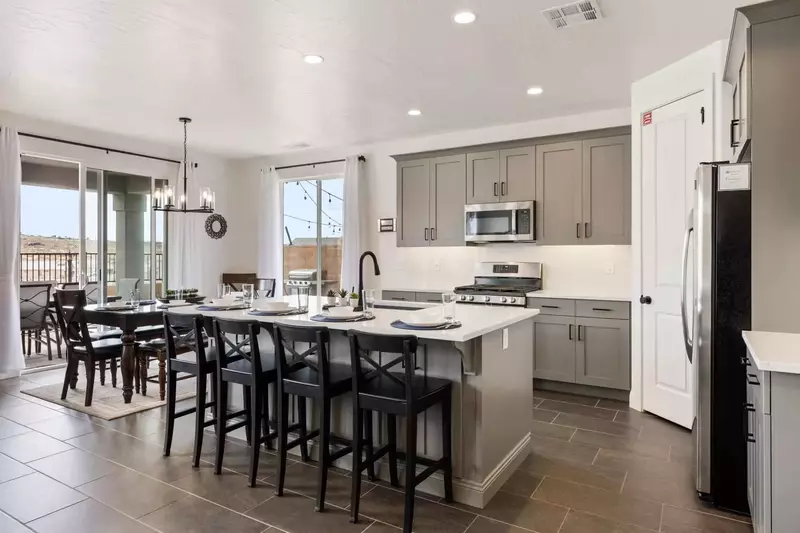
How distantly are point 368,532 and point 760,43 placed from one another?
294cm

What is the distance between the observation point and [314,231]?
7172 millimetres

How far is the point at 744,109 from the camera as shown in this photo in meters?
2.58

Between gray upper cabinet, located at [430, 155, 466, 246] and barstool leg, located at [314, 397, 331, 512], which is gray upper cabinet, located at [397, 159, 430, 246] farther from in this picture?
barstool leg, located at [314, 397, 331, 512]

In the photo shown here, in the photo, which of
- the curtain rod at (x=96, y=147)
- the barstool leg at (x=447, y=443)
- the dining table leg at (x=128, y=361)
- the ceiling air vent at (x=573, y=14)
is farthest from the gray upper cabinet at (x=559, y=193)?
the curtain rod at (x=96, y=147)

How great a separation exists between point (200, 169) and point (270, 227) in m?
1.28

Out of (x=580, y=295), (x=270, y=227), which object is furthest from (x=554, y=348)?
(x=270, y=227)

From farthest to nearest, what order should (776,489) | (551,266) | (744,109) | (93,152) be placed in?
(93,152), (551,266), (744,109), (776,489)

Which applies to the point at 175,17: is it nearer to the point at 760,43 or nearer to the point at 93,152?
the point at 760,43

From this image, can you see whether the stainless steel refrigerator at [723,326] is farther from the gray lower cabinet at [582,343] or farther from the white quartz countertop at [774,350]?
the gray lower cabinet at [582,343]

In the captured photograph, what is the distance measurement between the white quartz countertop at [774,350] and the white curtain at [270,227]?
20.0ft

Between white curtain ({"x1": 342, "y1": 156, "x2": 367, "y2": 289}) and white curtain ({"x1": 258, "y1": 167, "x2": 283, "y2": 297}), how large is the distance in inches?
52.8

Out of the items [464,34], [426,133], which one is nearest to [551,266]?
[426,133]

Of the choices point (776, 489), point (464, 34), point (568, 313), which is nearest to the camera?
point (776, 489)

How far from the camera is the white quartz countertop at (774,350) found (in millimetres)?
1742
